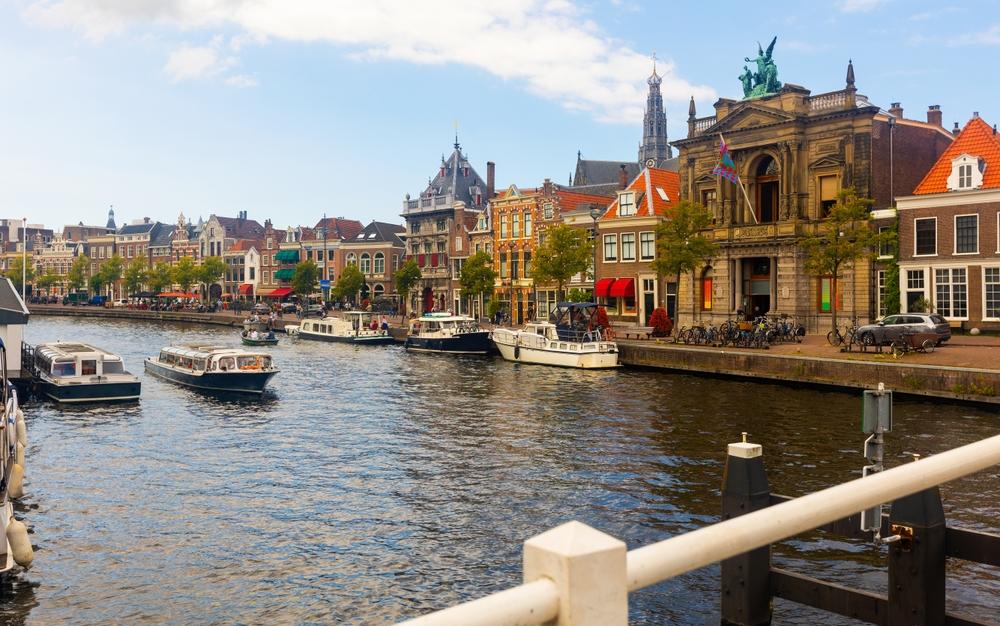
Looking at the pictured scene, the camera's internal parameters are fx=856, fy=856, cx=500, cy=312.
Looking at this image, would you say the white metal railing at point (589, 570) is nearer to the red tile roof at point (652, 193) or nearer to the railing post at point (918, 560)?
the railing post at point (918, 560)

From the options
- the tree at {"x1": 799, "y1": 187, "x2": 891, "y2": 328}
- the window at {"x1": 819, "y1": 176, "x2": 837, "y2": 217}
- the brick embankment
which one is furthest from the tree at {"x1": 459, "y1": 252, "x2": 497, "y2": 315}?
the tree at {"x1": 799, "y1": 187, "x2": 891, "y2": 328}

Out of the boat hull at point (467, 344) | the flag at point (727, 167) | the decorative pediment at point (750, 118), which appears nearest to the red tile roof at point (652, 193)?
the decorative pediment at point (750, 118)

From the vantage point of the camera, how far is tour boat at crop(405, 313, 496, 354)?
193 ft

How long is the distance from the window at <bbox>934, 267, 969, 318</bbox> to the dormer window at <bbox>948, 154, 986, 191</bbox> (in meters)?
4.43

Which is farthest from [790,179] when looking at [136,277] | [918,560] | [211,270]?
[136,277]

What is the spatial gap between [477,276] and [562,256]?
50.6ft

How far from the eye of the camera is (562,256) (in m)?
60.7

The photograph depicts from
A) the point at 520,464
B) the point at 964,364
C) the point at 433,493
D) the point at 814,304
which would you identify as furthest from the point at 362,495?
the point at 814,304

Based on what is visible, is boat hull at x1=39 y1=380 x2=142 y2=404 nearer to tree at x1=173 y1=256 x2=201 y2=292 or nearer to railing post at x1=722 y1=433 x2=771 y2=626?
railing post at x1=722 y1=433 x2=771 y2=626

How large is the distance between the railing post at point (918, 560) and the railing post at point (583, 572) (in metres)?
6.27

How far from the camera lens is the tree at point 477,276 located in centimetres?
7488

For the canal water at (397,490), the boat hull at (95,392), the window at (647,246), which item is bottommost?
the canal water at (397,490)

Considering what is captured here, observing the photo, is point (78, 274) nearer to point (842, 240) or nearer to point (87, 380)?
point (87, 380)

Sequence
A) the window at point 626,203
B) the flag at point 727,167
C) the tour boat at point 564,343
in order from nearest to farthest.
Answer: the tour boat at point 564,343, the flag at point 727,167, the window at point 626,203
